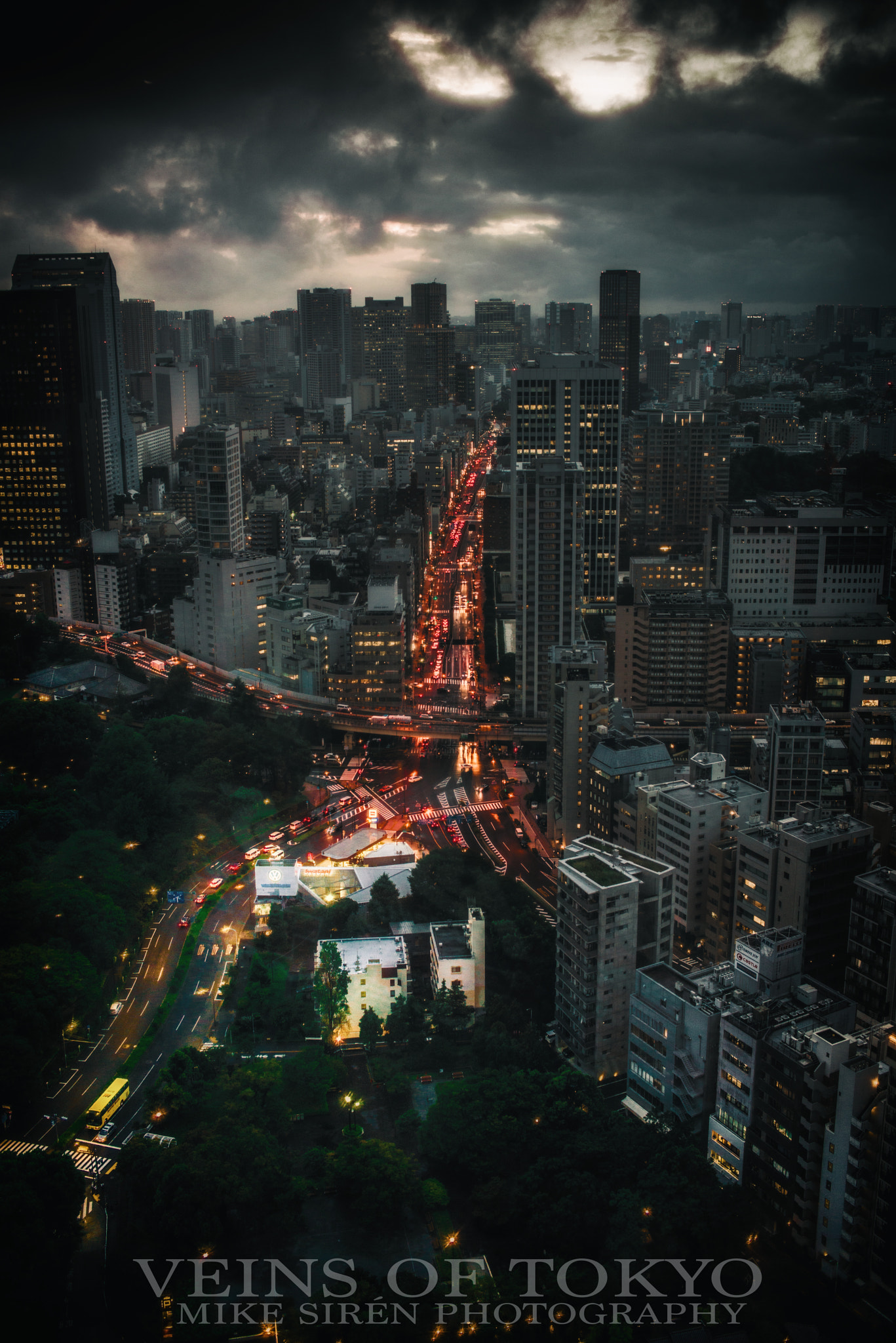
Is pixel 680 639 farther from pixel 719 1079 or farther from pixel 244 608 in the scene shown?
pixel 719 1079

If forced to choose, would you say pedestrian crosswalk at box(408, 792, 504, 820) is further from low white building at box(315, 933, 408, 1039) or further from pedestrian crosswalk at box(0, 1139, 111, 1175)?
pedestrian crosswalk at box(0, 1139, 111, 1175)

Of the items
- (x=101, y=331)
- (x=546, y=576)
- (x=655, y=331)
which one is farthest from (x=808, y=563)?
(x=655, y=331)

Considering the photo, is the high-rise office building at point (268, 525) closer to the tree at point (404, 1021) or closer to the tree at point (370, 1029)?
the tree at point (404, 1021)

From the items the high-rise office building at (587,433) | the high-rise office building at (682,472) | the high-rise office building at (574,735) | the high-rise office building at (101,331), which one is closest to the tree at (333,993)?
the high-rise office building at (574,735)

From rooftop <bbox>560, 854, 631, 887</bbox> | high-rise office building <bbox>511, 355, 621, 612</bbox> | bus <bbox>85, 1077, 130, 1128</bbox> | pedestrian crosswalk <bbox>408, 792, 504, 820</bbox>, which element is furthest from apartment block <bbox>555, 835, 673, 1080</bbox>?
high-rise office building <bbox>511, 355, 621, 612</bbox>

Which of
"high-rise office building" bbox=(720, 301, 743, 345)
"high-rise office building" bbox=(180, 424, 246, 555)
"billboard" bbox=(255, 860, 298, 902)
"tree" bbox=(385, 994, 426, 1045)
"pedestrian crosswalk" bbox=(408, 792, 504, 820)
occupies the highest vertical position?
"high-rise office building" bbox=(720, 301, 743, 345)

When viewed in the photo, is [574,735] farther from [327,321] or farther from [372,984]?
[327,321]
